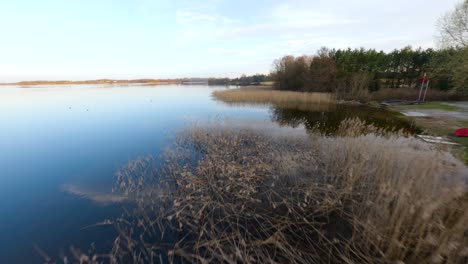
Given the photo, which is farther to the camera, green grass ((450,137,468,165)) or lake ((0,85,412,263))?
green grass ((450,137,468,165))

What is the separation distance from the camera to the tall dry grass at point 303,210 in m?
2.42

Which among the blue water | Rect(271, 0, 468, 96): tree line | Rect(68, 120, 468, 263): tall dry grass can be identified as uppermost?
Rect(271, 0, 468, 96): tree line

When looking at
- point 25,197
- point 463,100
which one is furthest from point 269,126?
point 463,100

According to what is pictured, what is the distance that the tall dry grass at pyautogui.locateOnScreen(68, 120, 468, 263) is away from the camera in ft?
7.93

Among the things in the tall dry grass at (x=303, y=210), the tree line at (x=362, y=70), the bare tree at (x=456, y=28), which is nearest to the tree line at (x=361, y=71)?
the tree line at (x=362, y=70)

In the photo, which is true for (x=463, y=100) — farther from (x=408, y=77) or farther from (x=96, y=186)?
(x=96, y=186)

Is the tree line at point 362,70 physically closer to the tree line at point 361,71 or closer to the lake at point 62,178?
the tree line at point 361,71

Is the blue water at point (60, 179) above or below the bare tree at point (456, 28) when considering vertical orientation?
below

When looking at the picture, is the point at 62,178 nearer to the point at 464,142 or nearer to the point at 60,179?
the point at 60,179

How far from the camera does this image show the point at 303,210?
3236 millimetres

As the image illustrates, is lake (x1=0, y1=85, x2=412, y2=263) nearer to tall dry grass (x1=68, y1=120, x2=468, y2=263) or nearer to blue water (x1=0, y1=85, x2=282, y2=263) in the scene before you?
blue water (x1=0, y1=85, x2=282, y2=263)

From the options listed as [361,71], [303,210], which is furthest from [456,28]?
[303,210]

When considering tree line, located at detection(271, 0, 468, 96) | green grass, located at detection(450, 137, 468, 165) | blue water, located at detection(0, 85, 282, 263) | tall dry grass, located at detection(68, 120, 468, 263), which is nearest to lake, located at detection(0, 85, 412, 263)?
blue water, located at detection(0, 85, 282, 263)

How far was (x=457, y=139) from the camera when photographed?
7930 millimetres
